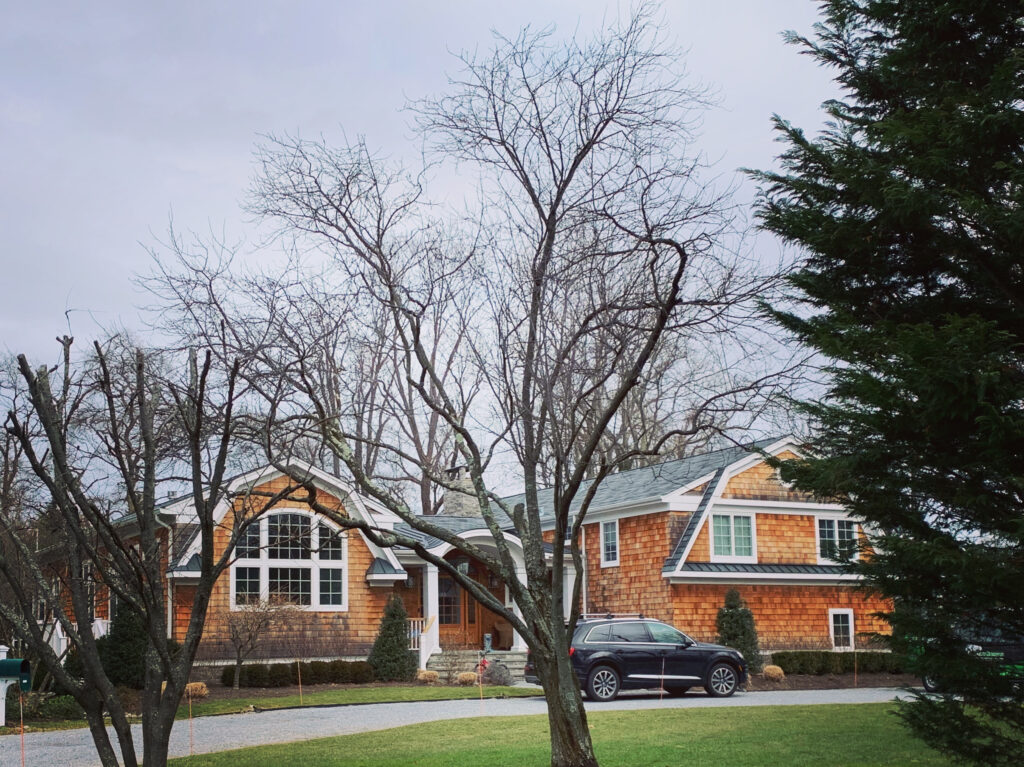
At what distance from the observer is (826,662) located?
26.2m

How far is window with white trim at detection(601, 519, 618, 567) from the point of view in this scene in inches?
1145

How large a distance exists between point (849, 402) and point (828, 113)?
3.07 meters

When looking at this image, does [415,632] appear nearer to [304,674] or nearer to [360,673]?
[360,673]

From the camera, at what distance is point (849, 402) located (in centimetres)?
876

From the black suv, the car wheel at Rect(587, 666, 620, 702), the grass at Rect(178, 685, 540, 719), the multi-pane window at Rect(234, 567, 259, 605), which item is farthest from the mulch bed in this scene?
the multi-pane window at Rect(234, 567, 259, 605)

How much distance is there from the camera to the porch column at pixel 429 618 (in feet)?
87.0

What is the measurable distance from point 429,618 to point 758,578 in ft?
27.1

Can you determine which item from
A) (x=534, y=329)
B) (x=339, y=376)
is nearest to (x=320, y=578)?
(x=339, y=376)

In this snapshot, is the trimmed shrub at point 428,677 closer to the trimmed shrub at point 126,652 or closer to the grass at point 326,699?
the grass at point 326,699

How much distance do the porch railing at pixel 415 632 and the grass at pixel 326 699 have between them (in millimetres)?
2299

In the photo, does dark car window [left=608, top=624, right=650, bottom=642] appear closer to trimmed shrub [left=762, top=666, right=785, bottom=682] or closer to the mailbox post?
trimmed shrub [left=762, top=666, right=785, bottom=682]

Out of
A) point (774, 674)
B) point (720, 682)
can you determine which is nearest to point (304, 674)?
point (720, 682)

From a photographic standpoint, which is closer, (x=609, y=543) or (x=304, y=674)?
(x=304, y=674)

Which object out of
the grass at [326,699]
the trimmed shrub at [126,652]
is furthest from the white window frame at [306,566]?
the trimmed shrub at [126,652]
